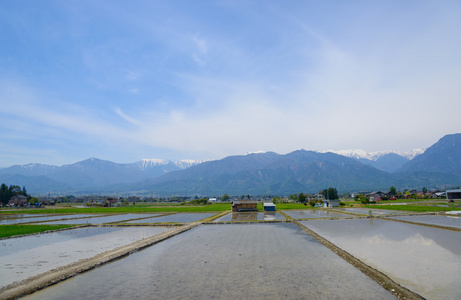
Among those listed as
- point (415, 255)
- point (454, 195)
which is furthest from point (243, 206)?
point (454, 195)

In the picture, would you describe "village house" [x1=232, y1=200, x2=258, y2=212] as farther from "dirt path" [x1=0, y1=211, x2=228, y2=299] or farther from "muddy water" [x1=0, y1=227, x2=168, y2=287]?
"dirt path" [x1=0, y1=211, x2=228, y2=299]

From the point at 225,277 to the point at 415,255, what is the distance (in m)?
12.0

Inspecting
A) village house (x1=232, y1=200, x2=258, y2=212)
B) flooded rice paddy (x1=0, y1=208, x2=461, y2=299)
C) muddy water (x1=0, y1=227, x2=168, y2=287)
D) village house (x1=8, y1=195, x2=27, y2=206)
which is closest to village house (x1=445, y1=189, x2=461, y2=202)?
village house (x1=232, y1=200, x2=258, y2=212)

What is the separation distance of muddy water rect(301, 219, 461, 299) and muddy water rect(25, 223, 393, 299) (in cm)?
162

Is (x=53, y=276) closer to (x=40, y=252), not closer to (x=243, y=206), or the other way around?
(x=40, y=252)

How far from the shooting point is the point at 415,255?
17188 millimetres

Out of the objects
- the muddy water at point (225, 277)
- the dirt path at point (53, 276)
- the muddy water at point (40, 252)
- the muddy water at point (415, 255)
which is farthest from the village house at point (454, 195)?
the dirt path at point (53, 276)

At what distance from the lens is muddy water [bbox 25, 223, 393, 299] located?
11.5 metres

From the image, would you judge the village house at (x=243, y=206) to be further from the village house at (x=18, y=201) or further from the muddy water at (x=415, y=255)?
the village house at (x=18, y=201)

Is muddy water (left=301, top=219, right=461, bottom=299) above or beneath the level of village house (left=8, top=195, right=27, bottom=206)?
beneath

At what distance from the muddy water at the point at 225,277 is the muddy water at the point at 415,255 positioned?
5.31 ft

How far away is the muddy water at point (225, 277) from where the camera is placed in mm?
11516

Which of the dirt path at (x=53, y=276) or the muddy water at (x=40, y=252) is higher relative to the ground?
the dirt path at (x=53, y=276)

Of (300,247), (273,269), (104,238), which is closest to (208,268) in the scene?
(273,269)
